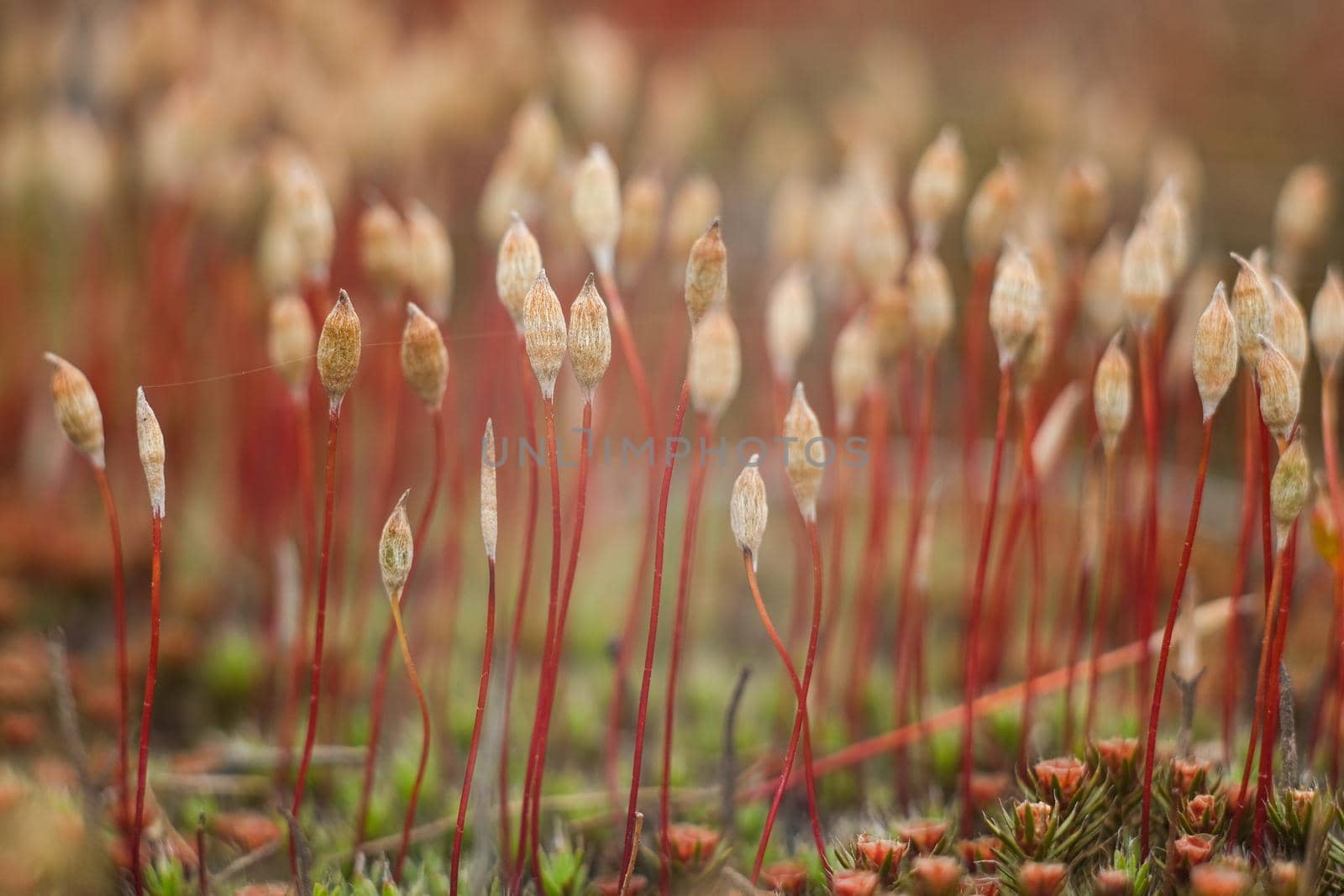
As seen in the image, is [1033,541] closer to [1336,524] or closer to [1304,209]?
[1336,524]

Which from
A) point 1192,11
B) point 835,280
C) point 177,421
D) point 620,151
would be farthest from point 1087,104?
point 177,421

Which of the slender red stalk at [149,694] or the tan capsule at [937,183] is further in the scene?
the tan capsule at [937,183]

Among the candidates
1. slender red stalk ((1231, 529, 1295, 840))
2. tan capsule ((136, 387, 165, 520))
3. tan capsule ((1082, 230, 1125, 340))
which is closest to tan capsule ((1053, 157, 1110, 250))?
tan capsule ((1082, 230, 1125, 340))

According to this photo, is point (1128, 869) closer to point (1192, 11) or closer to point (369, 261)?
point (369, 261)

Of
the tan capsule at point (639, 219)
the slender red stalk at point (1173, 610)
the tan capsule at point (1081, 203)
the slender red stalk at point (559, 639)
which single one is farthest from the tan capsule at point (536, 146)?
the slender red stalk at point (1173, 610)

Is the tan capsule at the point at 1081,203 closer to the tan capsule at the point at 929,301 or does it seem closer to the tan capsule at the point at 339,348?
the tan capsule at the point at 929,301

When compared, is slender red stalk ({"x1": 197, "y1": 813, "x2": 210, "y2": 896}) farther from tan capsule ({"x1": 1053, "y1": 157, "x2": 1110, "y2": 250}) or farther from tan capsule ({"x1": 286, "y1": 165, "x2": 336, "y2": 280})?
tan capsule ({"x1": 1053, "y1": 157, "x2": 1110, "y2": 250})

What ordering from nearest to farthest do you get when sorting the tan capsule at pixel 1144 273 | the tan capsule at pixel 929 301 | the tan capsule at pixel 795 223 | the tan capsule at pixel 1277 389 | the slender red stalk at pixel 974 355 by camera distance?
the tan capsule at pixel 1277 389
the tan capsule at pixel 1144 273
the tan capsule at pixel 929 301
the slender red stalk at pixel 974 355
the tan capsule at pixel 795 223
